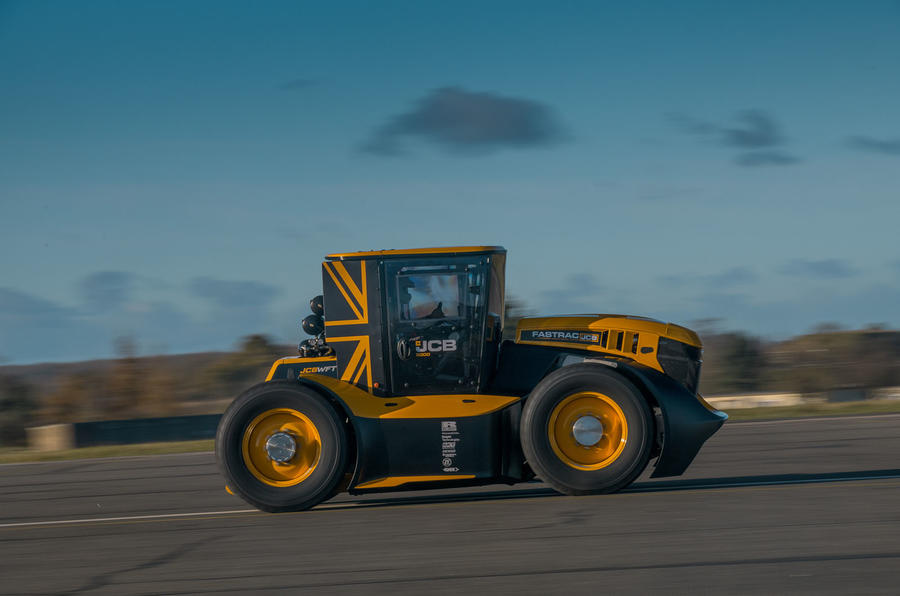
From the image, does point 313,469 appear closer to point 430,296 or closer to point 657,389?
point 430,296

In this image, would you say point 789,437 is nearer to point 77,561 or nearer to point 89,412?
point 77,561

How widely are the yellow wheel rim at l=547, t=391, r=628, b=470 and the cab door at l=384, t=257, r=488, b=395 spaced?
776mm

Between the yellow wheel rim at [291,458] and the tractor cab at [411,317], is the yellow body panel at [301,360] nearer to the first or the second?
the tractor cab at [411,317]

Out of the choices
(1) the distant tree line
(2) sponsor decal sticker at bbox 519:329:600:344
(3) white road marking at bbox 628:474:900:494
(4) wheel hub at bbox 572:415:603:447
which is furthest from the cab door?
(1) the distant tree line

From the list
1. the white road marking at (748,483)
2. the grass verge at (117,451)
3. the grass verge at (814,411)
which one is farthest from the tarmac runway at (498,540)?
the grass verge at (814,411)

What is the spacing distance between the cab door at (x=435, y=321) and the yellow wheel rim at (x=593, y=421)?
0.78 m

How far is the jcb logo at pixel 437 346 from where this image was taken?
7.94m

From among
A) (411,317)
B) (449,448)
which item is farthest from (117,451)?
(449,448)

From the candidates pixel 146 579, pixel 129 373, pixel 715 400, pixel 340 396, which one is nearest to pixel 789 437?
pixel 340 396

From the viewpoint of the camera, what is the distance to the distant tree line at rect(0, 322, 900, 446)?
2500 cm

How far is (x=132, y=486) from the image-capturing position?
10.7 meters

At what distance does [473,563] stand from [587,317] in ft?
10.9

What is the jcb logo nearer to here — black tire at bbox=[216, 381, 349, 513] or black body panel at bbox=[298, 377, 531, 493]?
black body panel at bbox=[298, 377, 531, 493]

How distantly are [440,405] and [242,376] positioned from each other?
65.2 ft
